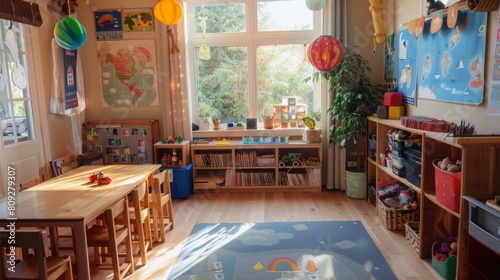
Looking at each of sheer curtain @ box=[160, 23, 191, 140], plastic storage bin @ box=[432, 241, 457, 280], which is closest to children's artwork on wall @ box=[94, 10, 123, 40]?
sheer curtain @ box=[160, 23, 191, 140]

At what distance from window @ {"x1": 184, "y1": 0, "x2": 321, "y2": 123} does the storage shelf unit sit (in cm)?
135

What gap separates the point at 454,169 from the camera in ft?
8.25

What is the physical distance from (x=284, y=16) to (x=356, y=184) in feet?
7.56

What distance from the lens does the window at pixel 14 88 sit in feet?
12.2

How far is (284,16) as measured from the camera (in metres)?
4.89

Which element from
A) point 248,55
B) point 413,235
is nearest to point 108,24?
point 248,55

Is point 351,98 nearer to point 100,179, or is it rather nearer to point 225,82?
point 225,82

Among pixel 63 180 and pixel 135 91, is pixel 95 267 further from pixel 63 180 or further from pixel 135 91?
pixel 135 91

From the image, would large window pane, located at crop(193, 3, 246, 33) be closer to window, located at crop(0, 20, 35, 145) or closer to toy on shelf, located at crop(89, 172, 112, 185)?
window, located at crop(0, 20, 35, 145)

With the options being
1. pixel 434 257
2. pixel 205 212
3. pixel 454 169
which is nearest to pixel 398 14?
pixel 454 169

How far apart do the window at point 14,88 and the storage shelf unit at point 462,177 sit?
3.69 m

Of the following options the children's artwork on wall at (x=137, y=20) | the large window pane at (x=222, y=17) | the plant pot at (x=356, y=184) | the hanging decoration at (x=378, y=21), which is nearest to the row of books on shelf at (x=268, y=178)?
the plant pot at (x=356, y=184)

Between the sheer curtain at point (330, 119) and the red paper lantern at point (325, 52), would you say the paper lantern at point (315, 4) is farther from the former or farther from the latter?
the sheer curtain at point (330, 119)

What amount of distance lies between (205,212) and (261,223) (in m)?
0.73
